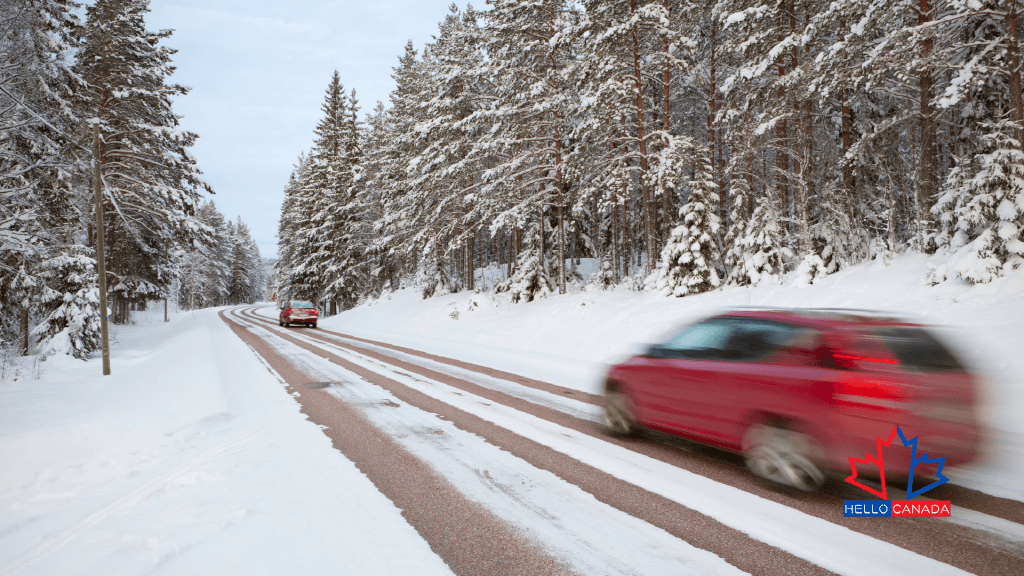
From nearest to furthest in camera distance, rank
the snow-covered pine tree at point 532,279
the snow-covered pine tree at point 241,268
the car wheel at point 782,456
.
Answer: the car wheel at point 782,456 → the snow-covered pine tree at point 532,279 → the snow-covered pine tree at point 241,268

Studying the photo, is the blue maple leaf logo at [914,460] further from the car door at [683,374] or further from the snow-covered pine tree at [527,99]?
the snow-covered pine tree at [527,99]

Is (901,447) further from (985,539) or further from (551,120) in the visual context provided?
(551,120)

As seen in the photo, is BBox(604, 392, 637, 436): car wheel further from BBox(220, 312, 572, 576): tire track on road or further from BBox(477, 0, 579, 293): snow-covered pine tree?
BBox(477, 0, 579, 293): snow-covered pine tree

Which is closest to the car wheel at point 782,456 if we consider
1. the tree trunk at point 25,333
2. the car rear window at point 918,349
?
the car rear window at point 918,349

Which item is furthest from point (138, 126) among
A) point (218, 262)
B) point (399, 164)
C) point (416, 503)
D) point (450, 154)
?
point (218, 262)

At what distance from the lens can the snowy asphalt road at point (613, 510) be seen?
321cm

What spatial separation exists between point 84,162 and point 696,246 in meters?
19.1

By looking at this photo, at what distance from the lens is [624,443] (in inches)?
237

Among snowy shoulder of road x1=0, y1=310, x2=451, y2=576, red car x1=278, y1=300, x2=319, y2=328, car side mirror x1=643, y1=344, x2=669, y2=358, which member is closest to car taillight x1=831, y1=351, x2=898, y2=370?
car side mirror x1=643, y1=344, x2=669, y2=358

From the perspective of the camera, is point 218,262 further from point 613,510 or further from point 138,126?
point 613,510

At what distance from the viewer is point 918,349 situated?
13.3ft

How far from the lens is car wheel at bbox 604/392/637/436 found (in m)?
6.16
